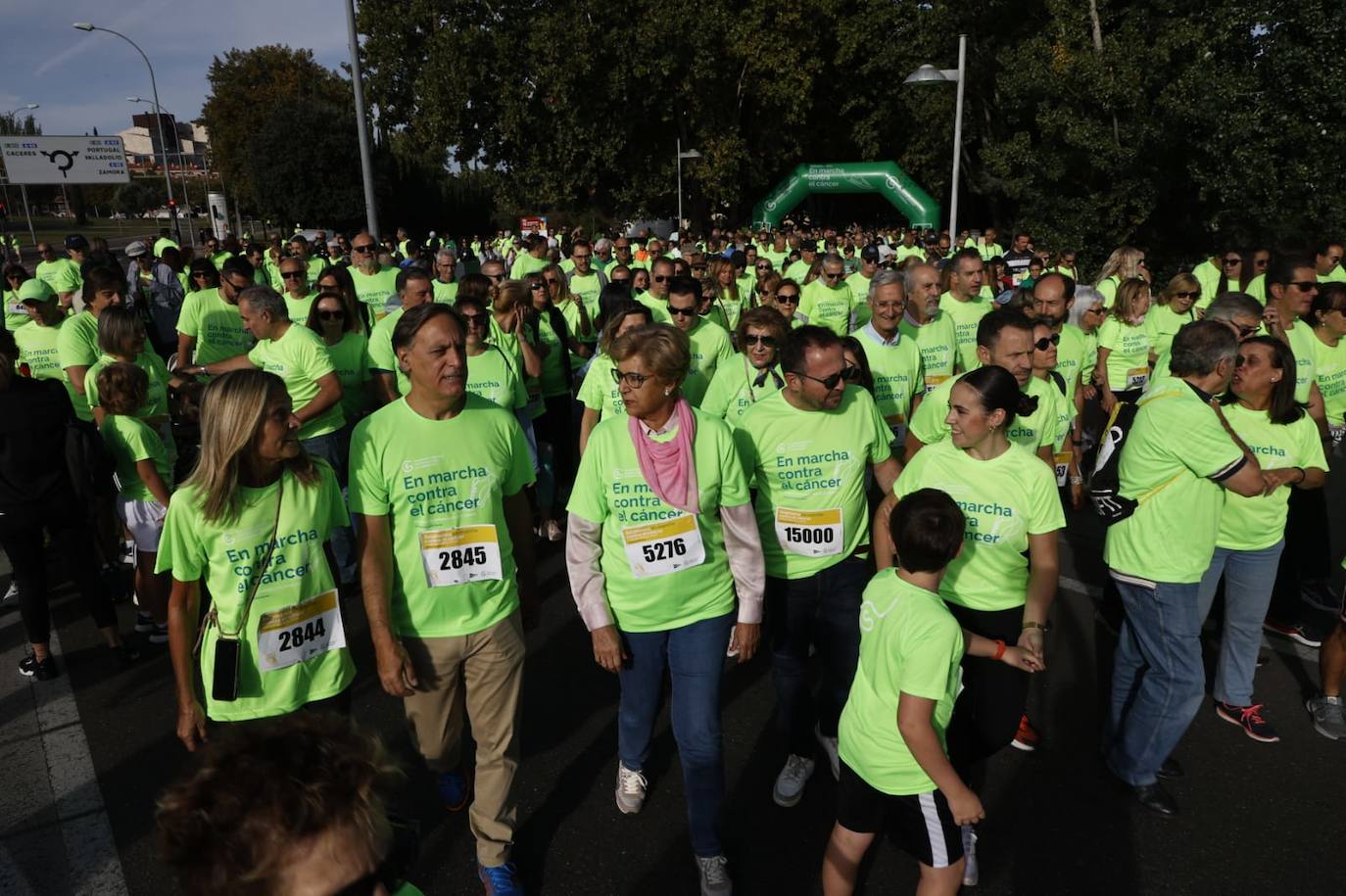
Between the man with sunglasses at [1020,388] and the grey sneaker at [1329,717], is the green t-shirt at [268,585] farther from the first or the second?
the grey sneaker at [1329,717]

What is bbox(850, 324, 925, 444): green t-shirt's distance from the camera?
5207 mm

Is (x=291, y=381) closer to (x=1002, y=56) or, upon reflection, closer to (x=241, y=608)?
(x=241, y=608)

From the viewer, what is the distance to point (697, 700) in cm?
292

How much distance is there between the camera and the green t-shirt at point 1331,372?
5.20 m

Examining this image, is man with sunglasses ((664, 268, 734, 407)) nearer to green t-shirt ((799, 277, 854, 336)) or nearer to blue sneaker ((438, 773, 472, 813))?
blue sneaker ((438, 773, 472, 813))

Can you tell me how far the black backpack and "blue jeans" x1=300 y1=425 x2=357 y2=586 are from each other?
13.6 feet

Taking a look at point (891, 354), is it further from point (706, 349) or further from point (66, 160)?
point (66, 160)

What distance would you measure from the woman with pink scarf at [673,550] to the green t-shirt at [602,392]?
2105 mm

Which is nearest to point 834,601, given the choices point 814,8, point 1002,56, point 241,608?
point 241,608

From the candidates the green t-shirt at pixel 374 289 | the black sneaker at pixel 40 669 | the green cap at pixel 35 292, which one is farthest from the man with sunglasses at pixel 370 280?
the black sneaker at pixel 40 669

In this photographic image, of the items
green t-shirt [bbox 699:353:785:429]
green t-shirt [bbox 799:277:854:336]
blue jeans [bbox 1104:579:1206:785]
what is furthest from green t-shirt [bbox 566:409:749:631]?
green t-shirt [bbox 799:277:854:336]

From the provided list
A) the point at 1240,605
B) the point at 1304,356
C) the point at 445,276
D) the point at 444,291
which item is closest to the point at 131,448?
the point at 444,291

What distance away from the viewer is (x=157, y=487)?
15.3 feet

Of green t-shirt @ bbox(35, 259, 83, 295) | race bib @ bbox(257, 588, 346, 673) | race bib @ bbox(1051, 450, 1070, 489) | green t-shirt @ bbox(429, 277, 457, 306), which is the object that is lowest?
race bib @ bbox(1051, 450, 1070, 489)
